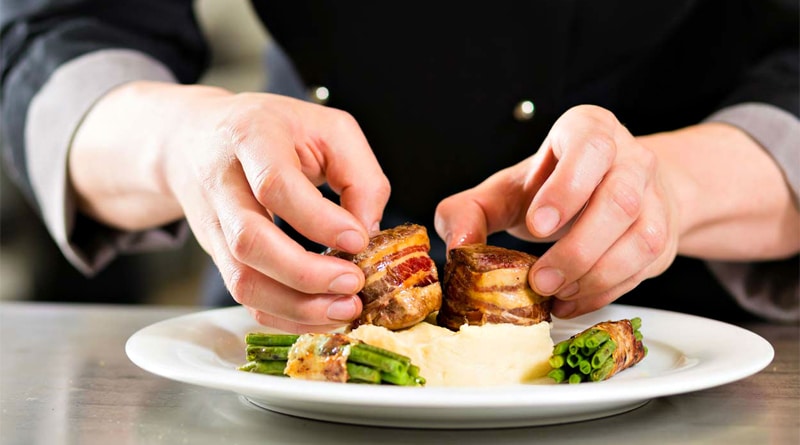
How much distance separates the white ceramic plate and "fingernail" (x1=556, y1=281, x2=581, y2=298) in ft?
0.42

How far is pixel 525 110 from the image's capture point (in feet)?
6.23

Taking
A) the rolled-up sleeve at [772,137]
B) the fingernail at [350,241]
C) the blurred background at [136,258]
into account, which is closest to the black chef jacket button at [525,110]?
the rolled-up sleeve at [772,137]

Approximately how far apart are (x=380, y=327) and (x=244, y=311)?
0.48 metres

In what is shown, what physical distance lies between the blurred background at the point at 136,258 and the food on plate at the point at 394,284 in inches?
111

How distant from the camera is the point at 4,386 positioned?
3.91 feet

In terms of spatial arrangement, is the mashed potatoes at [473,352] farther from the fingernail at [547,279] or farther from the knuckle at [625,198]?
the knuckle at [625,198]

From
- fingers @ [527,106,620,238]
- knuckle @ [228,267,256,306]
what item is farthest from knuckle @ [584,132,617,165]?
knuckle @ [228,267,256,306]

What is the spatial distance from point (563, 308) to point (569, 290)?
0.07 metres

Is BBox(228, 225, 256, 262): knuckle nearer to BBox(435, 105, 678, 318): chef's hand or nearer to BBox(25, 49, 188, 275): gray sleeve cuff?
BBox(435, 105, 678, 318): chef's hand

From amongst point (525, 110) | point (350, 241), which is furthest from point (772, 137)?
point (350, 241)

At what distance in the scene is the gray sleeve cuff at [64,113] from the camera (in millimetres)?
1801

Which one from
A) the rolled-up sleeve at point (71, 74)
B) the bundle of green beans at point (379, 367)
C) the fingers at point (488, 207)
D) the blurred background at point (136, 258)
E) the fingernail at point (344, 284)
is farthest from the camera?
the blurred background at point (136, 258)

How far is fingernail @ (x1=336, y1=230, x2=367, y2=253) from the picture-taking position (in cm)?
105

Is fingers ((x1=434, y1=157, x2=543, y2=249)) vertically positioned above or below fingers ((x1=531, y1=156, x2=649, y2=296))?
below
